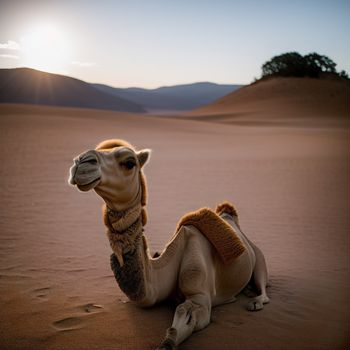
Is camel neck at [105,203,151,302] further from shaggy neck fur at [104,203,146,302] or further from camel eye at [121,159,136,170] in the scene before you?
camel eye at [121,159,136,170]

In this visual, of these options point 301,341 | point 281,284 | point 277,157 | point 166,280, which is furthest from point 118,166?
point 277,157

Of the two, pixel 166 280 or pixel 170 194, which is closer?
pixel 166 280

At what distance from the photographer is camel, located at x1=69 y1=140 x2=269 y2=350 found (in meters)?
2.77

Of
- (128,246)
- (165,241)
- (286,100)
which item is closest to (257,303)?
(128,246)

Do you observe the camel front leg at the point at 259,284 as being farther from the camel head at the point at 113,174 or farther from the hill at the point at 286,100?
the hill at the point at 286,100

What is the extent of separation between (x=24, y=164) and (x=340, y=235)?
31.5 feet

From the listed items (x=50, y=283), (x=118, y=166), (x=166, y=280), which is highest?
(x=118, y=166)

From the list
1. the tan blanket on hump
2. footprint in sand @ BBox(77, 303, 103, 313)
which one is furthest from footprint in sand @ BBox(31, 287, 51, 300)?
the tan blanket on hump

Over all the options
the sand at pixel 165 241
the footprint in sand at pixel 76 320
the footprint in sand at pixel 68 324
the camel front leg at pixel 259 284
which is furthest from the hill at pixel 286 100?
the footprint in sand at pixel 68 324

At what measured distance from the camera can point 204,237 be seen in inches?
145

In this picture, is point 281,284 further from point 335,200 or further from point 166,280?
point 335,200

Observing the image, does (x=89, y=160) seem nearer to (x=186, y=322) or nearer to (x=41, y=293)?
(x=186, y=322)

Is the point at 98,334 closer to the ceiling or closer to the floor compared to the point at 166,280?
closer to the floor

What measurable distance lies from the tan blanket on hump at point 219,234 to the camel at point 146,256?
0.03 metres
